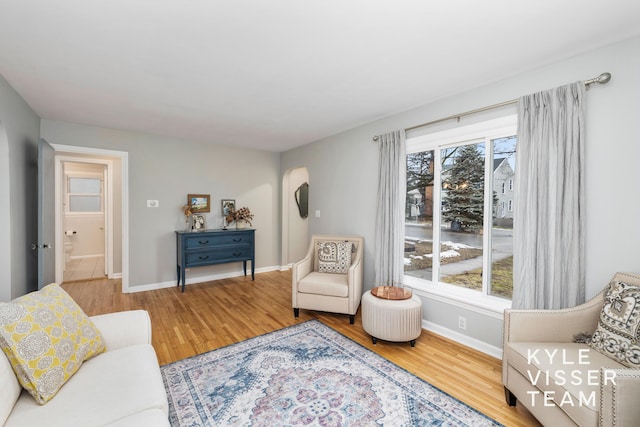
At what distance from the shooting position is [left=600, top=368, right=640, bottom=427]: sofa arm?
3.78 ft

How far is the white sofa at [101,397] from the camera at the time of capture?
1.12 meters

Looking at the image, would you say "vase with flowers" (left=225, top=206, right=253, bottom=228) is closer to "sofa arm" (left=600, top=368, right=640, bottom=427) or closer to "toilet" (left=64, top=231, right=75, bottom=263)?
"toilet" (left=64, top=231, right=75, bottom=263)

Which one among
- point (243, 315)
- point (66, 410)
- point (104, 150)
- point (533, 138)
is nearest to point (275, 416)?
point (66, 410)

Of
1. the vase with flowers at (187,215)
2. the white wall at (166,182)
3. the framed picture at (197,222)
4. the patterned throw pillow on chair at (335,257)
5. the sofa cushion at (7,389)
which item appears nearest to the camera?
the sofa cushion at (7,389)

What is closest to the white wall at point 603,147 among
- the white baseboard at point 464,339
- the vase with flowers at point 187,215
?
the white baseboard at point 464,339

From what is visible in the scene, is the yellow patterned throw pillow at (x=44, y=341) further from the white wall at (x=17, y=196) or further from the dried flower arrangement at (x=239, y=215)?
the dried flower arrangement at (x=239, y=215)

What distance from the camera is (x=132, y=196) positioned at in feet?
13.6

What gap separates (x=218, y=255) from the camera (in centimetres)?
445

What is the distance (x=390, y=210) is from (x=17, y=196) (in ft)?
12.2

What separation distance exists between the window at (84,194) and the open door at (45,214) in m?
3.48

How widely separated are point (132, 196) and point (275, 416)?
3797 mm

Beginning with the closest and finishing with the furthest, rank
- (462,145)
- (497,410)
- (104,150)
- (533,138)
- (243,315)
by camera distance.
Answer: (497,410) < (533,138) < (462,145) < (243,315) < (104,150)

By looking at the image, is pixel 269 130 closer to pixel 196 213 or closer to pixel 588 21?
pixel 196 213

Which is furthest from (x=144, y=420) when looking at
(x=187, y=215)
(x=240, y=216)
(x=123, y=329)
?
(x=240, y=216)
